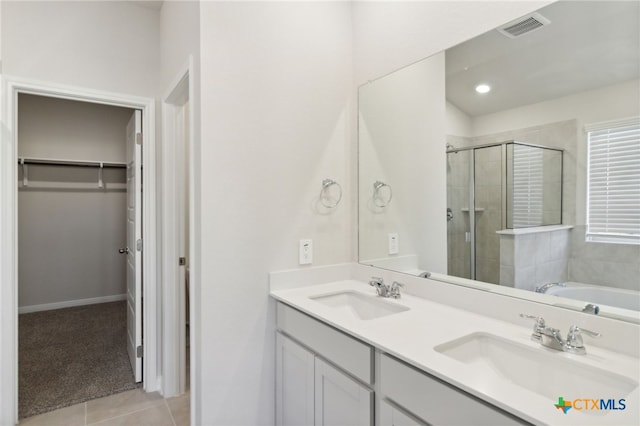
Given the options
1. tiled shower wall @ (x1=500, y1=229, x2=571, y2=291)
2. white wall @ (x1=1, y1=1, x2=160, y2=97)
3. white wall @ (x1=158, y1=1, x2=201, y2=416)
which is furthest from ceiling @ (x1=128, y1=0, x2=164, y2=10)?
tiled shower wall @ (x1=500, y1=229, x2=571, y2=291)

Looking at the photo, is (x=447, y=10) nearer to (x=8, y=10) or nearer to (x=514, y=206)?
(x=514, y=206)

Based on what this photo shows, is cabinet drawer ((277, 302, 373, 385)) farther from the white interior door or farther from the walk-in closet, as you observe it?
the walk-in closet

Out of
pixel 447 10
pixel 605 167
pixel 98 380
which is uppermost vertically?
pixel 447 10

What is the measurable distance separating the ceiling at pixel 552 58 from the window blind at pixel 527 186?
20 centimetres

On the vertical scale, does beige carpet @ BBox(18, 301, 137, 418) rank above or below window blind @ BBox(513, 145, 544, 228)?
below

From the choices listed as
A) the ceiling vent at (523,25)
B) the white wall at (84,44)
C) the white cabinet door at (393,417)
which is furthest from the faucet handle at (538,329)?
the white wall at (84,44)

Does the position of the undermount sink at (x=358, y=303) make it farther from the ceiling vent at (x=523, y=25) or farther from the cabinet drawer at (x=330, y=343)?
the ceiling vent at (x=523, y=25)

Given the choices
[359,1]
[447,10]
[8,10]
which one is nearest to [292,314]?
[447,10]

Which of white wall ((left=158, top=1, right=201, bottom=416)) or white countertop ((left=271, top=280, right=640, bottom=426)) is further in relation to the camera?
white wall ((left=158, top=1, right=201, bottom=416))

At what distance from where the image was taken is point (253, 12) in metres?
1.77

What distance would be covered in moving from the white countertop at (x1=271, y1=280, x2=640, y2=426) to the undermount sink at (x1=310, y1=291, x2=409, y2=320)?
0.17 feet

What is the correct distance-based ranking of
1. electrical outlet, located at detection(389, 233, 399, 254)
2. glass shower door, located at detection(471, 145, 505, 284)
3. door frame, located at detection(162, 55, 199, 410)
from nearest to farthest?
1. glass shower door, located at detection(471, 145, 505, 284)
2. electrical outlet, located at detection(389, 233, 399, 254)
3. door frame, located at detection(162, 55, 199, 410)

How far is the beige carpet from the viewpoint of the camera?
2.43 metres

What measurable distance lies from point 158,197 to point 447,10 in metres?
2.09
